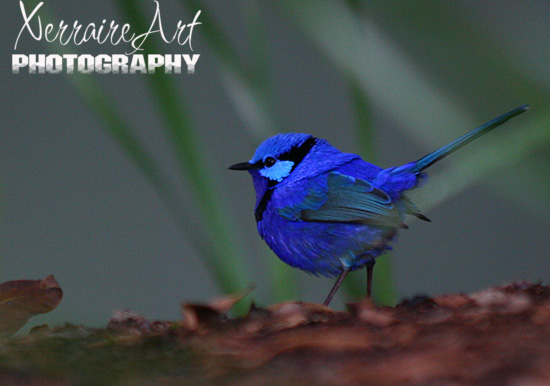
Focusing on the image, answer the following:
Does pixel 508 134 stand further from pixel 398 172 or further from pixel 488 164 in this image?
pixel 398 172

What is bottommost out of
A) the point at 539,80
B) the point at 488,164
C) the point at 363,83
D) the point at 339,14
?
the point at 488,164

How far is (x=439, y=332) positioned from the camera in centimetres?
56

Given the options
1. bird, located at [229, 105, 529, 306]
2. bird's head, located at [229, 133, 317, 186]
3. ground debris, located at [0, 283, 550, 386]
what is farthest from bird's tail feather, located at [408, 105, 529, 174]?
ground debris, located at [0, 283, 550, 386]

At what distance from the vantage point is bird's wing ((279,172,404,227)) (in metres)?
1.07

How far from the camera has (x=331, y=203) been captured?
1.11 meters

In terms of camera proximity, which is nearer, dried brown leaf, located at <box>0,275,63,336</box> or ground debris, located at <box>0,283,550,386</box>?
ground debris, located at <box>0,283,550,386</box>

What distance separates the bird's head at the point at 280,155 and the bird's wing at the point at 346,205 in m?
0.08

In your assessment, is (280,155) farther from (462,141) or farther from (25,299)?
(25,299)

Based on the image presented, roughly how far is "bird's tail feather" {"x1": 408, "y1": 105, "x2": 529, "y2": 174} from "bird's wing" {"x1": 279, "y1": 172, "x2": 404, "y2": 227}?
0.09 metres

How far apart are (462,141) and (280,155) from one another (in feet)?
1.09

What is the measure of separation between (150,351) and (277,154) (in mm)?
688

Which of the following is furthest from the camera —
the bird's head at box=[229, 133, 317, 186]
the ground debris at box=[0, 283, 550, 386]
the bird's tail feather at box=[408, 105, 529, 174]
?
the bird's head at box=[229, 133, 317, 186]

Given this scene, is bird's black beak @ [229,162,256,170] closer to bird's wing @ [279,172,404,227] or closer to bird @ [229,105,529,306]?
bird @ [229,105,529,306]

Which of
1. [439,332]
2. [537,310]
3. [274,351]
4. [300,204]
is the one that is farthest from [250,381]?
[300,204]
